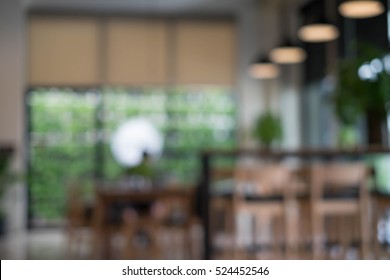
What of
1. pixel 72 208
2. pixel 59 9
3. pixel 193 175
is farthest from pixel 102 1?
pixel 72 208

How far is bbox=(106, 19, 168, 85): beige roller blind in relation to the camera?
420 inches

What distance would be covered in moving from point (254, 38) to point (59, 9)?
3.01 metres

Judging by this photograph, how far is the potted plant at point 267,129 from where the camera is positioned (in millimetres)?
10250

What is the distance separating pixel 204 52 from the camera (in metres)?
10.9

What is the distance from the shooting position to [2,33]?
385 inches

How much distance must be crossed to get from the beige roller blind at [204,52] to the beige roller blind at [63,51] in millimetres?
1294

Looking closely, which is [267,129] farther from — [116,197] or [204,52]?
[116,197]

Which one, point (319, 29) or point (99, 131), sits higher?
point (319, 29)

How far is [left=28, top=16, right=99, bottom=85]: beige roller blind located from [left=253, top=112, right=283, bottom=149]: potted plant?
8.32ft

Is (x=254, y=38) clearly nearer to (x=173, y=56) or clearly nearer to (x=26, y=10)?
(x=173, y=56)

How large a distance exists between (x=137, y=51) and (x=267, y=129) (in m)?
2.32

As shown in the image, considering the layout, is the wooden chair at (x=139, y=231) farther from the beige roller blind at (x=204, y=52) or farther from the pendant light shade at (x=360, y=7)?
the beige roller blind at (x=204, y=52)

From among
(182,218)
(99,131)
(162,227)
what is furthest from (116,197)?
(99,131)

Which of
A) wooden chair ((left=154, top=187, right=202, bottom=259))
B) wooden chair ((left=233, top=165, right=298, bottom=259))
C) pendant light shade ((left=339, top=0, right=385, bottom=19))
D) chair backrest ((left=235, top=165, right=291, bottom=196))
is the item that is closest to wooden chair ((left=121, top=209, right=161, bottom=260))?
wooden chair ((left=154, top=187, right=202, bottom=259))
